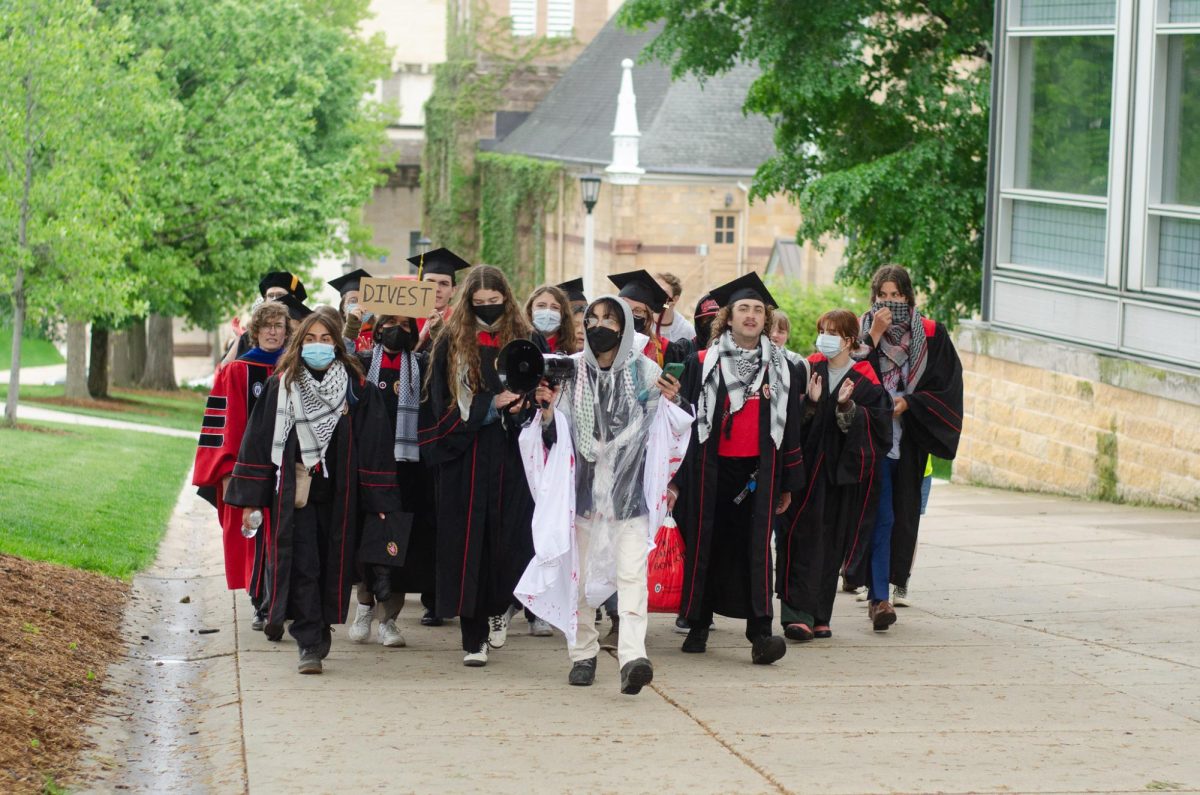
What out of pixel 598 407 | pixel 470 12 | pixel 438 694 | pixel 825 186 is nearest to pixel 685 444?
pixel 598 407

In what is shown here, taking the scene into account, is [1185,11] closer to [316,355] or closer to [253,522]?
[316,355]

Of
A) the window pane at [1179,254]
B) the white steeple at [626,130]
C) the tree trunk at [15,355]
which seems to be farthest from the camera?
the white steeple at [626,130]

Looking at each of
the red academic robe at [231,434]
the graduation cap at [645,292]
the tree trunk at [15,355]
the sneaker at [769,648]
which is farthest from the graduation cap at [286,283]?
the tree trunk at [15,355]

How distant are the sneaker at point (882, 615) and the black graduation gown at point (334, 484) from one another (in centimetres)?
285

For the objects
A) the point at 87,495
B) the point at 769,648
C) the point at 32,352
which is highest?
the point at 769,648

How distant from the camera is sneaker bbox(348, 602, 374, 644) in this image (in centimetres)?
909

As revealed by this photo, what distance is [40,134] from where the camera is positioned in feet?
80.2

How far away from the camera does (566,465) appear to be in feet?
25.6

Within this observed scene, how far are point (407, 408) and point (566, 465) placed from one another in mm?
1382

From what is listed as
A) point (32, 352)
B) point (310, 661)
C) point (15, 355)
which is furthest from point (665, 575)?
point (32, 352)

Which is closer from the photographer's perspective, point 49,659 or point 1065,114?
point 49,659

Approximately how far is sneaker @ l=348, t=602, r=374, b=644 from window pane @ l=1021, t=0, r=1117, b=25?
11333 mm

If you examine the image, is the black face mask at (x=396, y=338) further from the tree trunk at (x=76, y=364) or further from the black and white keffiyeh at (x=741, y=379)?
the tree trunk at (x=76, y=364)

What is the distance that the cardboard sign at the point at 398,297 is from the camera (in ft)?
28.6
